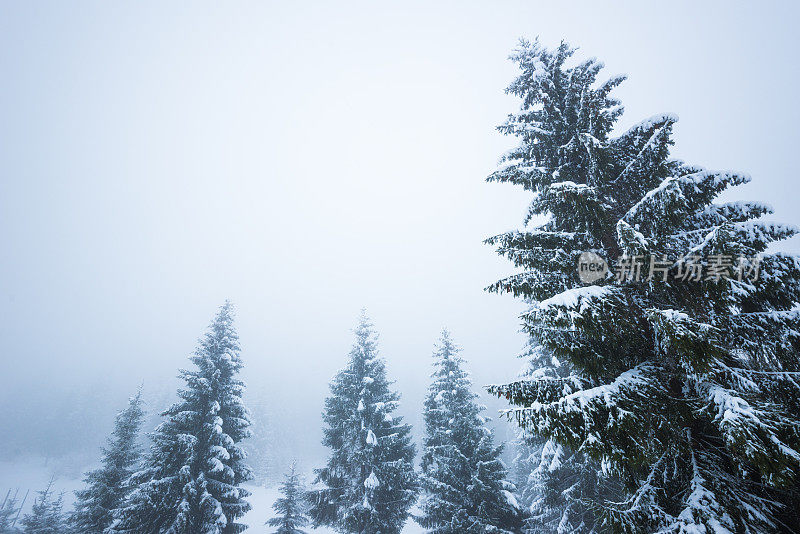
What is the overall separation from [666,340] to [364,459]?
50.4ft

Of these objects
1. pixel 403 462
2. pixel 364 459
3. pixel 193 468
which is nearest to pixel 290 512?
pixel 193 468

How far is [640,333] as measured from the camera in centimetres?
517

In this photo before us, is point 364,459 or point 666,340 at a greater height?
point 364,459

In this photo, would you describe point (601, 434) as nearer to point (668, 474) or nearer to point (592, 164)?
point (668, 474)

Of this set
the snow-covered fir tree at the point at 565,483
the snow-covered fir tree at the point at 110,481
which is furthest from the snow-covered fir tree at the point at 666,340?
the snow-covered fir tree at the point at 110,481

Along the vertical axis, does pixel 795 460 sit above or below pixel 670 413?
below

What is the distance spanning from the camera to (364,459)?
16391 mm

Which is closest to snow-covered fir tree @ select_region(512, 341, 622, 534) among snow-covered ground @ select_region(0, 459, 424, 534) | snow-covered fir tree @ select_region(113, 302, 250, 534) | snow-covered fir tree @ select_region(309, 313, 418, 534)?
snow-covered fir tree @ select_region(309, 313, 418, 534)

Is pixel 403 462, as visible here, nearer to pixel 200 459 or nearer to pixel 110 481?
pixel 200 459

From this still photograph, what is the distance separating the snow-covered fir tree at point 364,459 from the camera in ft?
51.4

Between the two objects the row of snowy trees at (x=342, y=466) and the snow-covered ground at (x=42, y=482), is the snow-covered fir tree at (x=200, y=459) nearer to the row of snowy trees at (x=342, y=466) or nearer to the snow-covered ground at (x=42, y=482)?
the row of snowy trees at (x=342, y=466)

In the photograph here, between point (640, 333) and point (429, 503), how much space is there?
13562mm

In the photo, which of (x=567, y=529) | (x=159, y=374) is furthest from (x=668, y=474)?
(x=159, y=374)

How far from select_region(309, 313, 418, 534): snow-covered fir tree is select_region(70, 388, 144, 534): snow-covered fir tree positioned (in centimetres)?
1076
